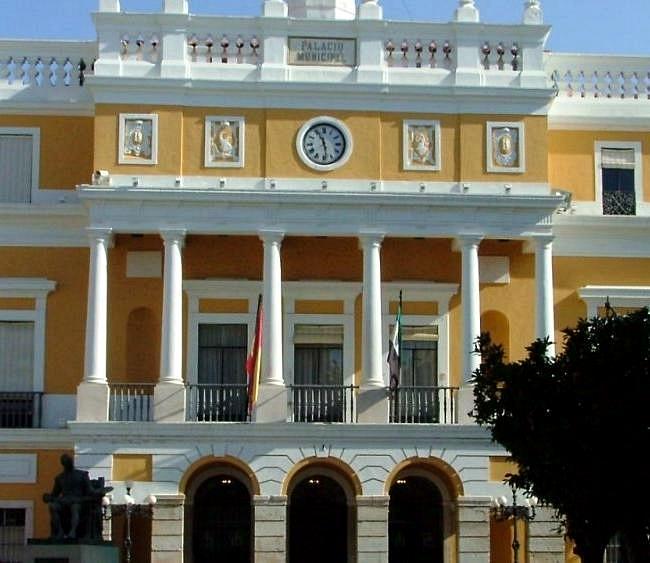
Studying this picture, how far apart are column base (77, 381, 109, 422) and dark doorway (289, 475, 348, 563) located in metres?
4.64

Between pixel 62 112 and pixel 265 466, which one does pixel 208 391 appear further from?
pixel 62 112

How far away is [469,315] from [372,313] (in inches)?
76.6

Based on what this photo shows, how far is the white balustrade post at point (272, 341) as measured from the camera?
122ft

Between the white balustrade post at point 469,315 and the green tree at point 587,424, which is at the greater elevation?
the white balustrade post at point 469,315

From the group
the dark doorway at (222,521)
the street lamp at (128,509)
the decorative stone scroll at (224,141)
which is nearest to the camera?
the street lamp at (128,509)

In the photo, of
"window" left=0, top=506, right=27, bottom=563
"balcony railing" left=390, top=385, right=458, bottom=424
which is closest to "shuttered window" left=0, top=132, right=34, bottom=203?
"window" left=0, top=506, right=27, bottom=563

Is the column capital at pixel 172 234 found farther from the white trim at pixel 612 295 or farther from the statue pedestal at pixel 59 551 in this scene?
the statue pedestal at pixel 59 551

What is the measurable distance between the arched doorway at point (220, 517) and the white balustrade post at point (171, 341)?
1.98m

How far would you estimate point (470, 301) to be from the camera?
1490 inches

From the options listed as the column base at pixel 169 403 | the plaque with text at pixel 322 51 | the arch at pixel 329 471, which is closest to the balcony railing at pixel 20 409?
the column base at pixel 169 403

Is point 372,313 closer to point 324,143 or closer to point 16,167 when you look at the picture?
point 324,143

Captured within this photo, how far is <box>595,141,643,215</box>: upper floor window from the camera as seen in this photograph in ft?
133

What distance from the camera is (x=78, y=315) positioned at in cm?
3931

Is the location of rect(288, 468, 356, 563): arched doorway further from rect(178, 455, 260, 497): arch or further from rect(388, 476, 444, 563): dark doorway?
rect(178, 455, 260, 497): arch
